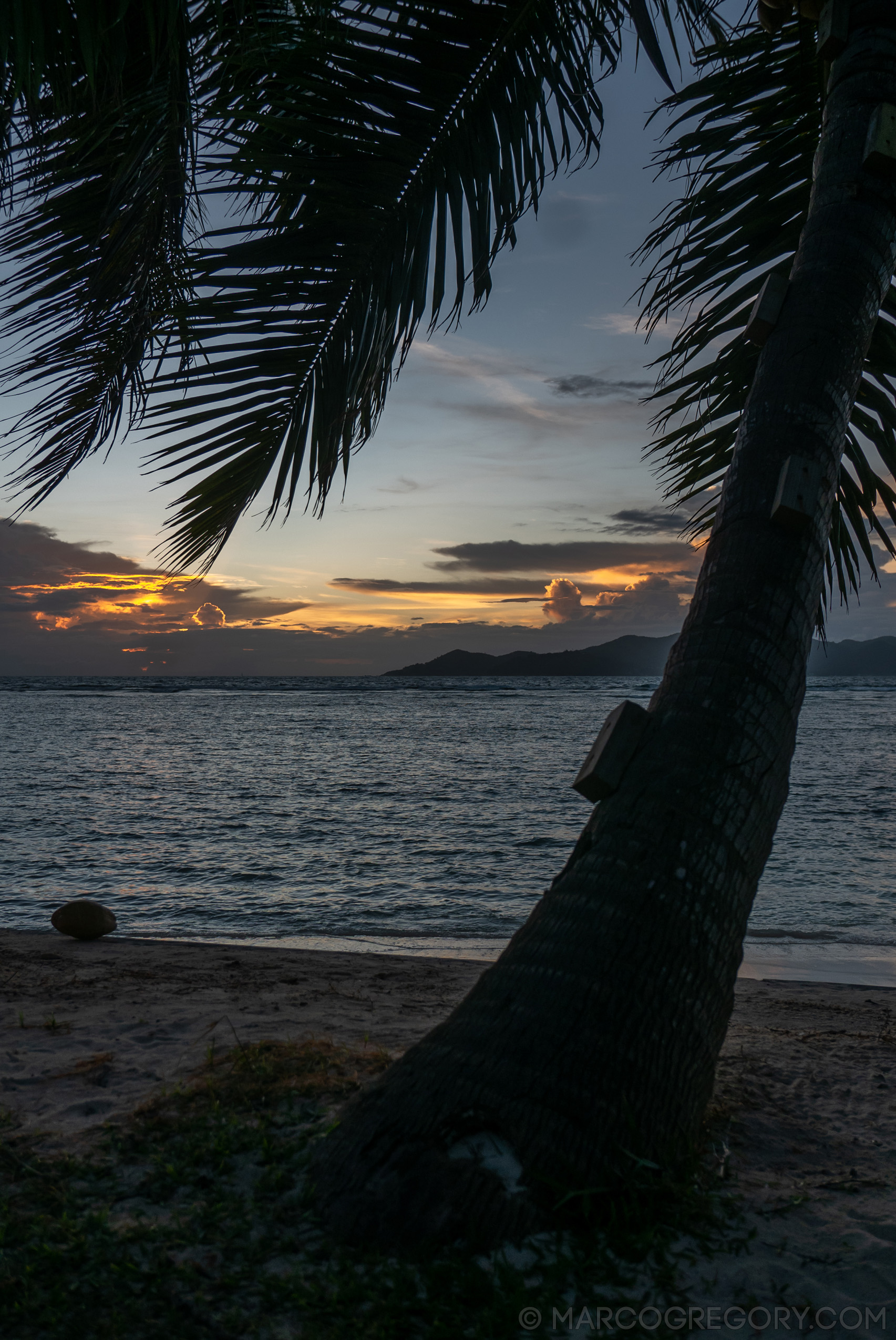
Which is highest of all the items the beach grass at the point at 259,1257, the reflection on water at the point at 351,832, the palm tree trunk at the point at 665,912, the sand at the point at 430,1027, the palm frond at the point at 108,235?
the palm frond at the point at 108,235

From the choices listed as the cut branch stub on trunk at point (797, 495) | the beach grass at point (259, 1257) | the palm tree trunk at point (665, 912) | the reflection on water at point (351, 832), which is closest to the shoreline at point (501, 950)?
the reflection on water at point (351, 832)

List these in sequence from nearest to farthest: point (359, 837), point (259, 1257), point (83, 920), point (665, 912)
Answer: point (259, 1257), point (665, 912), point (83, 920), point (359, 837)

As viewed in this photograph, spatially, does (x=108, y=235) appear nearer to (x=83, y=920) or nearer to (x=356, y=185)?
(x=356, y=185)

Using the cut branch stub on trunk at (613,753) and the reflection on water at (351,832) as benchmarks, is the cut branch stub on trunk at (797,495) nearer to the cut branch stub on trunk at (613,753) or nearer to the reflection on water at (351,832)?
the cut branch stub on trunk at (613,753)

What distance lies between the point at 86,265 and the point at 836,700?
64.9 m

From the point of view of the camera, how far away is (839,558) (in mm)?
4668

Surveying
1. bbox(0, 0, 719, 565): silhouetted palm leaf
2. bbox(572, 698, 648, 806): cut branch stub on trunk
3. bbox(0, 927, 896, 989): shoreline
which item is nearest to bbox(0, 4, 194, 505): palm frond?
bbox(0, 0, 719, 565): silhouetted palm leaf

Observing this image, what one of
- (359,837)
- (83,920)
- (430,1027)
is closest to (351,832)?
(359,837)

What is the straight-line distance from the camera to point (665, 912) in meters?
2.49

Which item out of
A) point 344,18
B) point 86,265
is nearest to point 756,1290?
point 86,265

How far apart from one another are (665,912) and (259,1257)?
1538mm

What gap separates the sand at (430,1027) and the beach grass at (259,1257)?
0.63 feet

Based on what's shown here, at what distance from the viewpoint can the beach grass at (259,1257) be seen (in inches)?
80.7

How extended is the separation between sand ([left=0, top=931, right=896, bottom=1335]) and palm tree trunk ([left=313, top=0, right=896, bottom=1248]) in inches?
17.9
